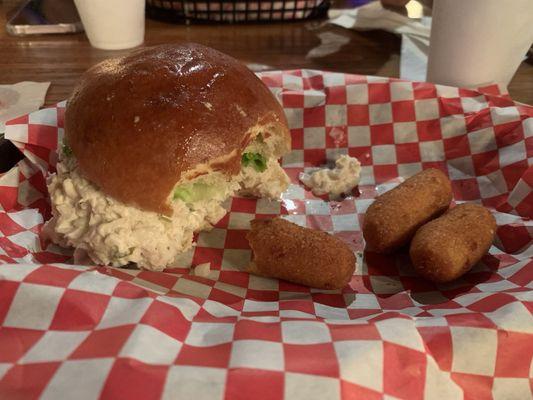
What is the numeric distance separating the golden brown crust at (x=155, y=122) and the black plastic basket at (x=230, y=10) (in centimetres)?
157

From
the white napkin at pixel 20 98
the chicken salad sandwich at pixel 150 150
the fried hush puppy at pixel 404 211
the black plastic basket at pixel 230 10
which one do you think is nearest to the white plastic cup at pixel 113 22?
the black plastic basket at pixel 230 10

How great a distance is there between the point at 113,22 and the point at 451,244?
2.09m

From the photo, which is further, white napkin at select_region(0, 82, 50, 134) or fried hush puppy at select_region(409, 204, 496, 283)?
white napkin at select_region(0, 82, 50, 134)

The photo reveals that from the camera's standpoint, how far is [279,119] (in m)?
1.68

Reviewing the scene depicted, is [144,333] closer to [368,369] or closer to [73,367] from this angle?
[73,367]

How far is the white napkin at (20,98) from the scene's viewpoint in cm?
213

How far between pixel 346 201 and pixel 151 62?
2.87 feet

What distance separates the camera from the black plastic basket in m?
3.01

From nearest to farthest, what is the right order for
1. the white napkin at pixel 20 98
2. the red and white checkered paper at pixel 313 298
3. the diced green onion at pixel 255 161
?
the red and white checkered paper at pixel 313 298
the diced green onion at pixel 255 161
the white napkin at pixel 20 98

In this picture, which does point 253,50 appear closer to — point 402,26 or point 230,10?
point 230,10

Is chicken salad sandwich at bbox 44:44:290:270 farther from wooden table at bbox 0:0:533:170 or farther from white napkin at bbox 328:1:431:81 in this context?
white napkin at bbox 328:1:431:81

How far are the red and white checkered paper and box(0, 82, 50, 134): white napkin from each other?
39cm

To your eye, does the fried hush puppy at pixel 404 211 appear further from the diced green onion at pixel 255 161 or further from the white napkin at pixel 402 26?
the white napkin at pixel 402 26

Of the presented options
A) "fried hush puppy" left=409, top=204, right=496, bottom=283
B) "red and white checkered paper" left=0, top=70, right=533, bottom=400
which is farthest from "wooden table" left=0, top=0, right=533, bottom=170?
Answer: "fried hush puppy" left=409, top=204, right=496, bottom=283
